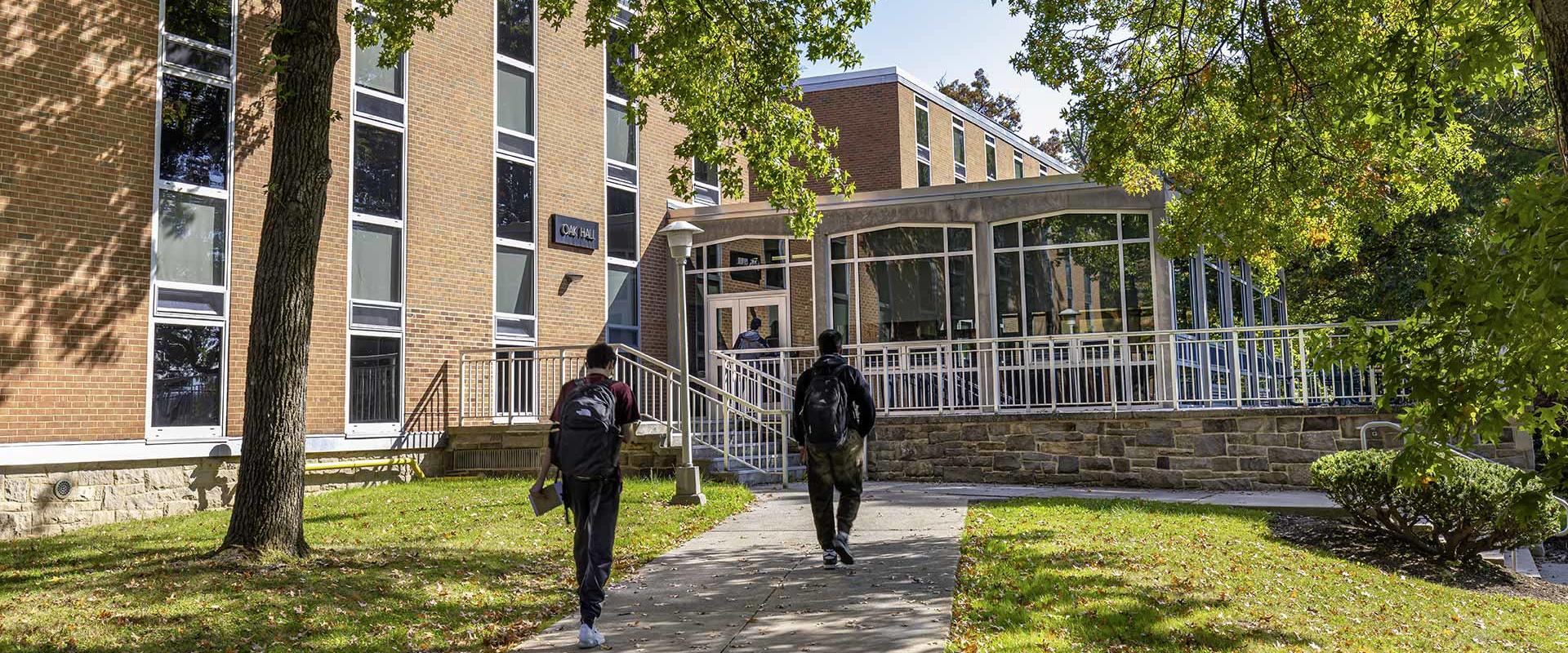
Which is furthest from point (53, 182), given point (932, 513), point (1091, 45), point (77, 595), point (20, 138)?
point (1091, 45)

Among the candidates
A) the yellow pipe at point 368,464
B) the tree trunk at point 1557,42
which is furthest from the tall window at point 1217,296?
the tree trunk at point 1557,42

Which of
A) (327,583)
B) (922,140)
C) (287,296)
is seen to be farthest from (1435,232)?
(327,583)

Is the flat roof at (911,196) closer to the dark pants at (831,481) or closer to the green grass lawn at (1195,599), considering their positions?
the green grass lawn at (1195,599)

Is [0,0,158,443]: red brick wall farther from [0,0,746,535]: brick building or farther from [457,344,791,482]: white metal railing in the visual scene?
[457,344,791,482]: white metal railing

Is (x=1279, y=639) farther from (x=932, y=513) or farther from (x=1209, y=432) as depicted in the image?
(x=1209, y=432)

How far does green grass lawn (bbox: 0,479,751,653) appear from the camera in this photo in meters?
6.23

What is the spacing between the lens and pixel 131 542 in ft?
30.4

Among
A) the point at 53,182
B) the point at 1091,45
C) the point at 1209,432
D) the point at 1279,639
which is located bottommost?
the point at 1279,639

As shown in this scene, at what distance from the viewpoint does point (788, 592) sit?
284 inches

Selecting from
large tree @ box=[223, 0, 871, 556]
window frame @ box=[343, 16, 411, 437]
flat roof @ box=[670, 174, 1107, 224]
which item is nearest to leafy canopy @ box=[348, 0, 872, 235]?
large tree @ box=[223, 0, 871, 556]

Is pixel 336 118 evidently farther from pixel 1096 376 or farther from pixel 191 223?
pixel 1096 376

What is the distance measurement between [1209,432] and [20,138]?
43.8 ft

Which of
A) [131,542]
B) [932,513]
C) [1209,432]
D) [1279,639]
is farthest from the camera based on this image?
[1209,432]

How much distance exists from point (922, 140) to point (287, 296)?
22.0m
